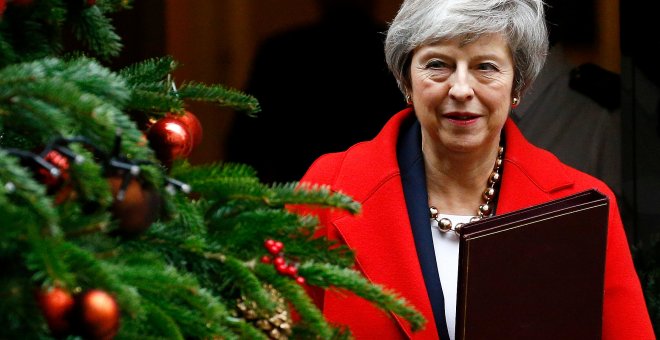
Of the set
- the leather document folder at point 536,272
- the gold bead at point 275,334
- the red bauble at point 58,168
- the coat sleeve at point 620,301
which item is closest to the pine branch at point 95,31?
the red bauble at point 58,168

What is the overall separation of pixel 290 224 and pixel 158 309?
0.80 feet

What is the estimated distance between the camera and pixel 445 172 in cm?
264

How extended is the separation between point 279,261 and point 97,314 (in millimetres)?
347

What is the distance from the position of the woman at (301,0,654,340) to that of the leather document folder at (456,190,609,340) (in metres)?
0.29

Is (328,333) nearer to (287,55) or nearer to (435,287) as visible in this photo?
(435,287)

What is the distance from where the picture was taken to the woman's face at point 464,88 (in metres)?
2.49

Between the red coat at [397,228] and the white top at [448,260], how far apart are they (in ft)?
0.24

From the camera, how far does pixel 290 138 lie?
3801 mm

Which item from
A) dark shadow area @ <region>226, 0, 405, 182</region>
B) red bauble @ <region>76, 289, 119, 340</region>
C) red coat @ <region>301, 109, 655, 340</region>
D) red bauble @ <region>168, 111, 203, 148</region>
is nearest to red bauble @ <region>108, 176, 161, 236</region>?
red bauble @ <region>76, 289, 119, 340</region>

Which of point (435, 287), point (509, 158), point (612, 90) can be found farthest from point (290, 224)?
point (612, 90)

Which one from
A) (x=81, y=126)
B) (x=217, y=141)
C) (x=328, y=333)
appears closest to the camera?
(x=81, y=126)

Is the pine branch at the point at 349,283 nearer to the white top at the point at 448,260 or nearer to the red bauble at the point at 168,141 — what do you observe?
the red bauble at the point at 168,141

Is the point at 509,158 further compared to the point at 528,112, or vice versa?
the point at 528,112

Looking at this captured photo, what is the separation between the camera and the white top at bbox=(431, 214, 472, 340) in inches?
96.8
